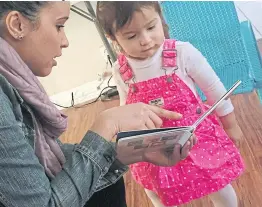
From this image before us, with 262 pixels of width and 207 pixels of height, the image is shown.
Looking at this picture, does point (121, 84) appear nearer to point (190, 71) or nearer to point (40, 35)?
point (190, 71)

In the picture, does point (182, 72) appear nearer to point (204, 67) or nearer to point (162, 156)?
point (204, 67)

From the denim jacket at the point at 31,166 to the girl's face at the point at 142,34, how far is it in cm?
34

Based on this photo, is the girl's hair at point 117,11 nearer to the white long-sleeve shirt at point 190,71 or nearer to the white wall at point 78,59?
the white long-sleeve shirt at point 190,71

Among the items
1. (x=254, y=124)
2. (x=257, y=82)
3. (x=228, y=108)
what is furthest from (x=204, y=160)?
(x=254, y=124)

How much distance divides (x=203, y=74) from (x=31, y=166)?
0.55 m

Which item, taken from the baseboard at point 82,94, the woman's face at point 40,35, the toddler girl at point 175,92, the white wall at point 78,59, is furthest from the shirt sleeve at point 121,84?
the white wall at point 78,59

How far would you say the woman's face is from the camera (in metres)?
0.62

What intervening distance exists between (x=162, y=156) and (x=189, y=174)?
112 mm

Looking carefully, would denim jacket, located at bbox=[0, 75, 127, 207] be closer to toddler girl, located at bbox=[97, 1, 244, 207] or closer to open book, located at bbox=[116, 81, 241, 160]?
open book, located at bbox=[116, 81, 241, 160]

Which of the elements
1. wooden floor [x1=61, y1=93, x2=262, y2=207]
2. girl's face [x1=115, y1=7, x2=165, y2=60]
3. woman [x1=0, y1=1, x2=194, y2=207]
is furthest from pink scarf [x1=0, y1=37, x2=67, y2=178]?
wooden floor [x1=61, y1=93, x2=262, y2=207]

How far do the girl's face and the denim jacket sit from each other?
341 mm

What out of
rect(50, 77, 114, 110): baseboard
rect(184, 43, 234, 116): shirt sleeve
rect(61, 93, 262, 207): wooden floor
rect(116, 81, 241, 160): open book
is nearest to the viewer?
rect(116, 81, 241, 160): open book

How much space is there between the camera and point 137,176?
1.00 m

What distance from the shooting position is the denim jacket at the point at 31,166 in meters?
0.53
